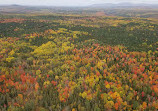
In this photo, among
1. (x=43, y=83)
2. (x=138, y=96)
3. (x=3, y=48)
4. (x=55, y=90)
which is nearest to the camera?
(x=138, y=96)

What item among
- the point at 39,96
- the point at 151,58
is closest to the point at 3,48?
the point at 39,96

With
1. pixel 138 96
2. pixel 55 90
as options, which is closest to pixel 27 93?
pixel 55 90

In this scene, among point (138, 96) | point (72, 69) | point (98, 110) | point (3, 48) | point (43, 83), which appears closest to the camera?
point (98, 110)

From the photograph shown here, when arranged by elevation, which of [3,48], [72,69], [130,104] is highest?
[3,48]

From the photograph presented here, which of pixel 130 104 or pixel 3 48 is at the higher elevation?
pixel 3 48

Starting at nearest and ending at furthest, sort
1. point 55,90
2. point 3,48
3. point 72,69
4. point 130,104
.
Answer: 1. point 130,104
2. point 55,90
3. point 72,69
4. point 3,48

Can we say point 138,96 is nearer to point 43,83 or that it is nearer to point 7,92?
point 43,83

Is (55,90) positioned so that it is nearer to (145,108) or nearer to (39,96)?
(39,96)

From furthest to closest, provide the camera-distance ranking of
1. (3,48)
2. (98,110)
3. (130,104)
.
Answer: (3,48) < (130,104) < (98,110)

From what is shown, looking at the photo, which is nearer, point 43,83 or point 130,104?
point 130,104
